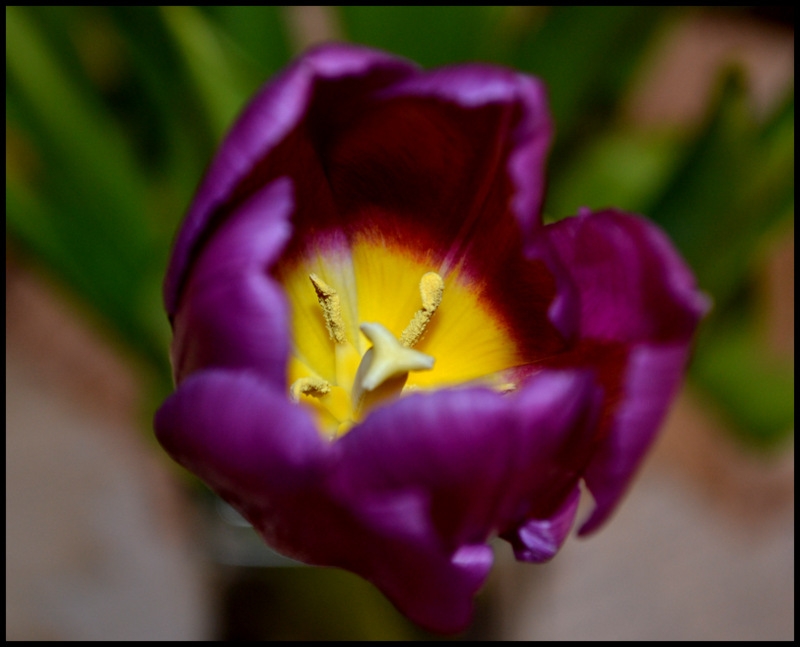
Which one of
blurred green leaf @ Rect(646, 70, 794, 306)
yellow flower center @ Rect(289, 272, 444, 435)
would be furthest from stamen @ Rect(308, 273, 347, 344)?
blurred green leaf @ Rect(646, 70, 794, 306)

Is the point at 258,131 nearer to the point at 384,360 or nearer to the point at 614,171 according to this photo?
the point at 384,360

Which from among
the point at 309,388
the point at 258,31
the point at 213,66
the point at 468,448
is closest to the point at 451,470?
the point at 468,448

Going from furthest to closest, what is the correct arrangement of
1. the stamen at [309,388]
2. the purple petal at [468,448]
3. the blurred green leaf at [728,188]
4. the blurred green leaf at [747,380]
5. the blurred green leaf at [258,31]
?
the blurred green leaf at [747,380] < the blurred green leaf at [258,31] < the blurred green leaf at [728,188] < the stamen at [309,388] < the purple petal at [468,448]

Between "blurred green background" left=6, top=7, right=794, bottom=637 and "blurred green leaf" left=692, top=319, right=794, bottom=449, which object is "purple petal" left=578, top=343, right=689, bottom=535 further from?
"blurred green leaf" left=692, top=319, right=794, bottom=449

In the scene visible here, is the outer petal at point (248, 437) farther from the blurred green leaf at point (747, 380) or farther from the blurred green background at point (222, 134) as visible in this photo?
the blurred green leaf at point (747, 380)

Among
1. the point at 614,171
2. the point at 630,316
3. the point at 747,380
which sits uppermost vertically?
the point at 630,316

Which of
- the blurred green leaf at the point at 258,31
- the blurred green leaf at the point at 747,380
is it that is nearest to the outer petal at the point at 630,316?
the blurred green leaf at the point at 258,31
